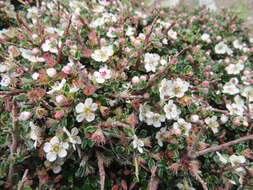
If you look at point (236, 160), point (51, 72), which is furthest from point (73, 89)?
point (236, 160)

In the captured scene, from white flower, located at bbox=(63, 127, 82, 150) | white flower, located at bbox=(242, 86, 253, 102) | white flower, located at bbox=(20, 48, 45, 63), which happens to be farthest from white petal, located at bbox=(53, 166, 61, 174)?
white flower, located at bbox=(242, 86, 253, 102)

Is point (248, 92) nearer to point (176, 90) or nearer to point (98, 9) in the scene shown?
point (176, 90)

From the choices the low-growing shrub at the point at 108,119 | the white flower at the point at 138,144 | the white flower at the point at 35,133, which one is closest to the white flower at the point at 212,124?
the low-growing shrub at the point at 108,119

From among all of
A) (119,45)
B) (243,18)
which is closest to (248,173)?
(119,45)

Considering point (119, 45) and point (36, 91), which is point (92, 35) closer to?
point (119, 45)

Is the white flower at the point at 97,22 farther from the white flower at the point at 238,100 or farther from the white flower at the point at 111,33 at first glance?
the white flower at the point at 238,100

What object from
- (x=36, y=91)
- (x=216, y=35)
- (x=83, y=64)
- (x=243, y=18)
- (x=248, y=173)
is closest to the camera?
(x=36, y=91)
